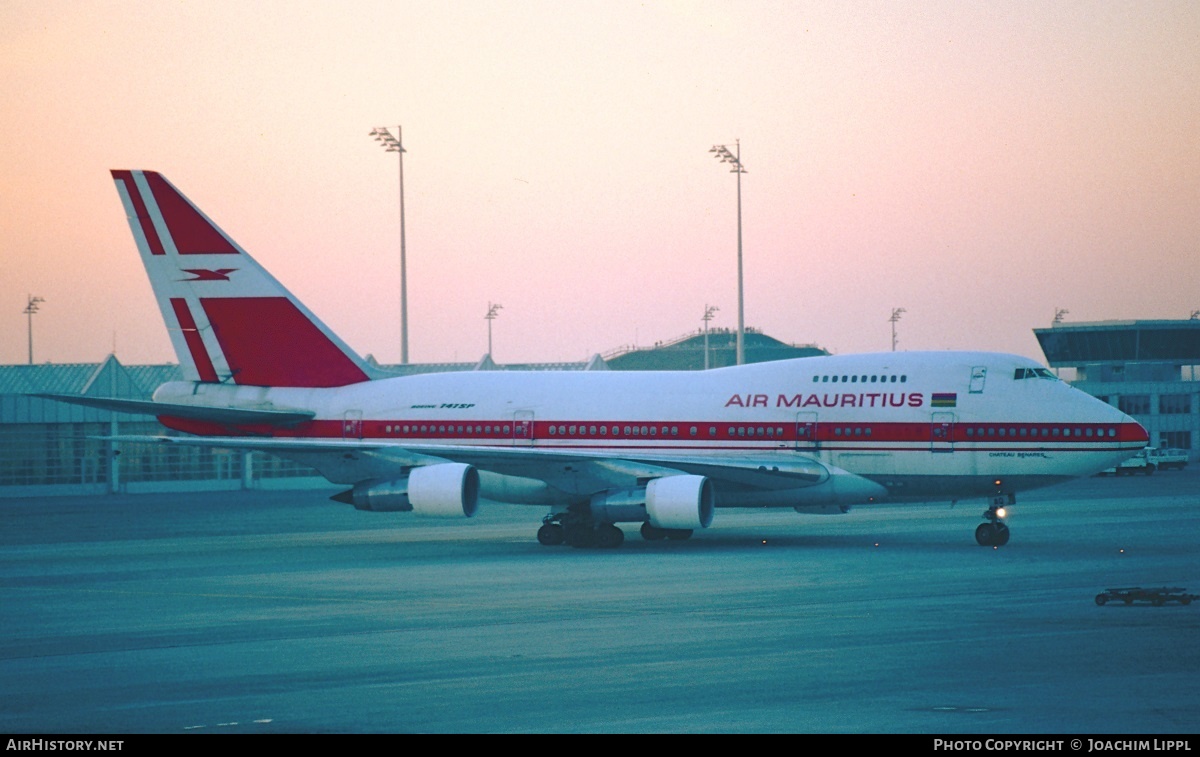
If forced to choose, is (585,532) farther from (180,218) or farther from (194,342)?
(180,218)

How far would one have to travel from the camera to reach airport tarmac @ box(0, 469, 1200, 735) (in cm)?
1538

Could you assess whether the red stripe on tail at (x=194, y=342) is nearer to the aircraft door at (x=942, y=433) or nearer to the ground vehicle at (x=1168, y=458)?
the aircraft door at (x=942, y=433)

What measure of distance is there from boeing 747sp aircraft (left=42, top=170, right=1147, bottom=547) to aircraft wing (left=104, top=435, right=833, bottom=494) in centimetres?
5

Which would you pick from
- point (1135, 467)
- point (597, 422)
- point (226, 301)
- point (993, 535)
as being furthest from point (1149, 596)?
point (1135, 467)

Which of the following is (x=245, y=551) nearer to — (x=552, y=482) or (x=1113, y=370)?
(x=552, y=482)

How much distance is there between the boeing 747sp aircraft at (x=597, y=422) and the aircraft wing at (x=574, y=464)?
52mm

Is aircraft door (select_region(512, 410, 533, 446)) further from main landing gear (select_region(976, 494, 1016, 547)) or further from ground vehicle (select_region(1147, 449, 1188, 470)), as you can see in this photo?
ground vehicle (select_region(1147, 449, 1188, 470))

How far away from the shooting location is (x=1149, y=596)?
2452 cm

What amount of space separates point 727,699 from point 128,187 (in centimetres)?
3141

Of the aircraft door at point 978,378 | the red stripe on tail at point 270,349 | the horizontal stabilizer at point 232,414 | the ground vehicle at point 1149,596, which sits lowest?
the ground vehicle at point 1149,596

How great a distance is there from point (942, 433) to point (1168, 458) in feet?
209

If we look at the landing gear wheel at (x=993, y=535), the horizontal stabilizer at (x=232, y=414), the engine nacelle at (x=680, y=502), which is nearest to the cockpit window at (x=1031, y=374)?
the landing gear wheel at (x=993, y=535)

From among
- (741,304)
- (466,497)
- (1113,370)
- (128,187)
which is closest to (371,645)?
(466,497)

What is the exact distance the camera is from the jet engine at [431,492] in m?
37.1
